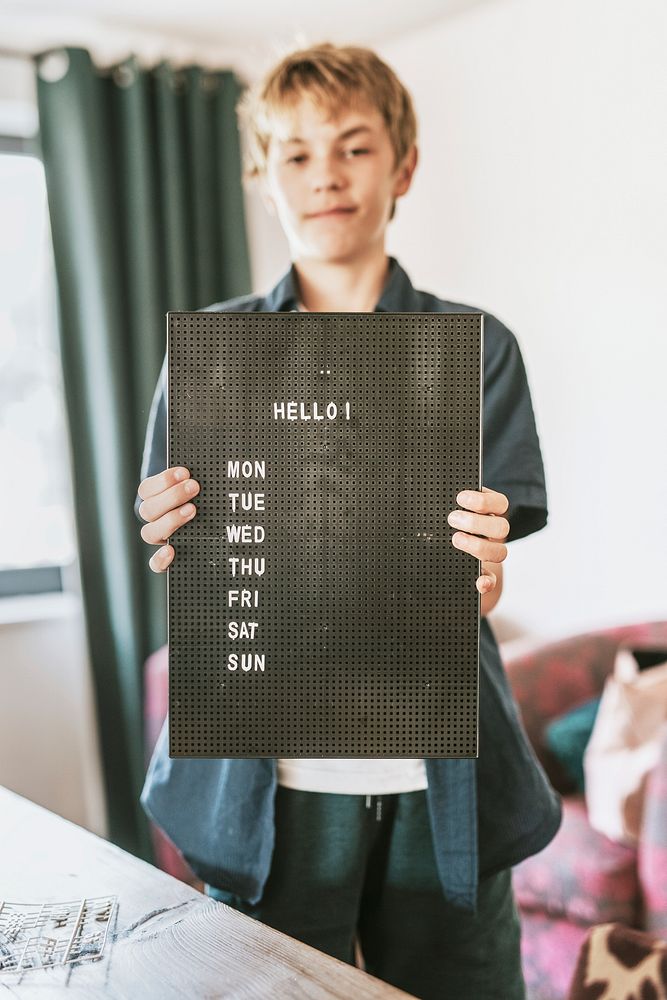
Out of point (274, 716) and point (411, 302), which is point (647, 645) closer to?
point (411, 302)

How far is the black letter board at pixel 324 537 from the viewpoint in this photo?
3.41 ft

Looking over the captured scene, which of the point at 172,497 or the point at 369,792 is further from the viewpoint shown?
the point at 369,792

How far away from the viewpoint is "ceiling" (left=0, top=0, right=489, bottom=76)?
2869mm

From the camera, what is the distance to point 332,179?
125cm

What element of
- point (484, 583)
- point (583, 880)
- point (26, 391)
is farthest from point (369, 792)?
point (26, 391)

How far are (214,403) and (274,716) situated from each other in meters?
0.32

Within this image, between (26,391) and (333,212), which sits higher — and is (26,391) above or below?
below

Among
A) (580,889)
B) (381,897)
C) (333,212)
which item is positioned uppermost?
(333,212)

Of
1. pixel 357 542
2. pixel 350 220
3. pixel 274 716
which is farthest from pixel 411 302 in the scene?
pixel 274 716

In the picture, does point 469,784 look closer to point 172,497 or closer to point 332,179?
point 172,497

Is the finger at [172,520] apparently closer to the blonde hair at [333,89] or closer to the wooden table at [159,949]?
the wooden table at [159,949]

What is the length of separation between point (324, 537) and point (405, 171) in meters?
0.58

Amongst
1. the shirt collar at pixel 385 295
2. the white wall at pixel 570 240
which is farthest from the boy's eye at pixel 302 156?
the white wall at pixel 570 240

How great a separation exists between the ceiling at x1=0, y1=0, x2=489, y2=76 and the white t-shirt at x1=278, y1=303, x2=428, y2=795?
85.2 inches
